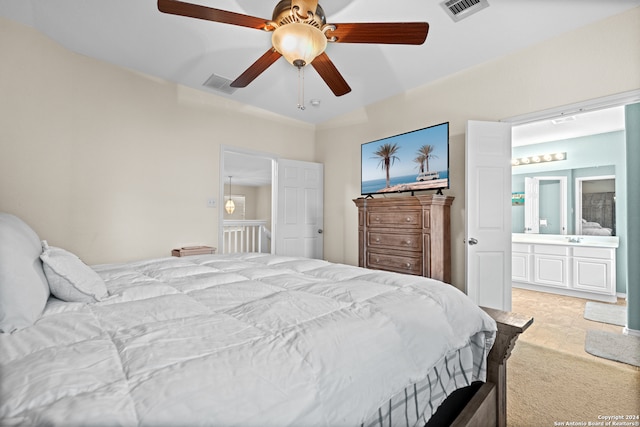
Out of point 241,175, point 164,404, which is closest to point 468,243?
point 164,404

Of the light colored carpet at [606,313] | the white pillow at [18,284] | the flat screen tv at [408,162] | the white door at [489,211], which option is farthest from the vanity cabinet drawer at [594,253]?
the white pillow at [18,284]

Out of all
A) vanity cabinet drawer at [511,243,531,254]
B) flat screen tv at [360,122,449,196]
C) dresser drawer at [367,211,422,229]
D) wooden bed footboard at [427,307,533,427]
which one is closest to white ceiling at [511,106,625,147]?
flat screen tv at [360,122,449,196]

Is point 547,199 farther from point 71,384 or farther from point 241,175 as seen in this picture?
point 241,175

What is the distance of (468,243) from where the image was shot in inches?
115

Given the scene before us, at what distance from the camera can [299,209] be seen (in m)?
4.63

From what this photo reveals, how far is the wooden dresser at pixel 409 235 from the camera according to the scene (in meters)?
3.13

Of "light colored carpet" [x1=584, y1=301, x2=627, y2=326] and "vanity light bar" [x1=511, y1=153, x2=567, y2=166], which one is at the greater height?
"vanity light bar" [x1=511, y1=153, x2=567, y2=166]

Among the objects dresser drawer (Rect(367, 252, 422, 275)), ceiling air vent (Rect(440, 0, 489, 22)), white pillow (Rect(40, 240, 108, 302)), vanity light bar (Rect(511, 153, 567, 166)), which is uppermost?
ceiling air vent (Rect(440, 0, 489, 22))

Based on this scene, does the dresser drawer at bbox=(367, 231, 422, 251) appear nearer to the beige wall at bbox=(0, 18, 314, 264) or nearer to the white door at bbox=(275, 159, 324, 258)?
the white door at bbox=(275, 159, 324, 258)

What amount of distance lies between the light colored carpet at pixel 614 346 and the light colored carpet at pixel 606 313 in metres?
0.52

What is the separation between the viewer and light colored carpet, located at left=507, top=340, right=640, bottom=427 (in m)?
1.74

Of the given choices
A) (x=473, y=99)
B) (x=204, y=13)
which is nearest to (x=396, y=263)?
(x=473, y=99)

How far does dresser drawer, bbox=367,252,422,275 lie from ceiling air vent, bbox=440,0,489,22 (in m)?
2.24

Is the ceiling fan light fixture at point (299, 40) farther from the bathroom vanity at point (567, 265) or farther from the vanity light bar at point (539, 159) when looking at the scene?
the bathroom vanity at point (567, 265)
